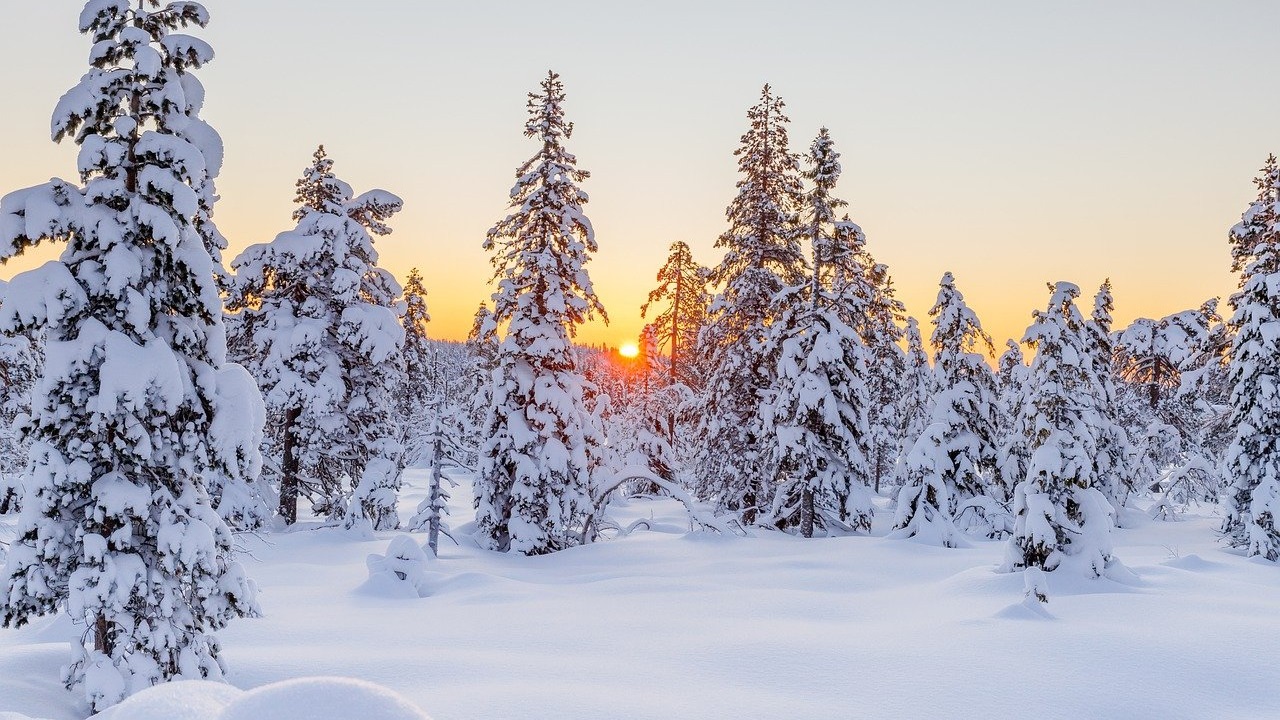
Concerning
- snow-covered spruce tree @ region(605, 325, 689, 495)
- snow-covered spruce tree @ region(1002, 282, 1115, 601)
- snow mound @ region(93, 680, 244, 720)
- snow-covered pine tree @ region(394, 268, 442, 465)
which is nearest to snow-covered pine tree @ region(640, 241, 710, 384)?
snow-covered spruce tree @ region(605, 325, 689, 495)

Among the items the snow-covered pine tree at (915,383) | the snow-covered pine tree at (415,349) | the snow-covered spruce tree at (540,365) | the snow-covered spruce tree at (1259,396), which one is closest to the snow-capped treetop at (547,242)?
the snow-covered spruce tree at (540,365)

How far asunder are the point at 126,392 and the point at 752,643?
322 inches

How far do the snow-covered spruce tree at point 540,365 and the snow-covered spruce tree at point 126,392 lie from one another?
11.4 metres

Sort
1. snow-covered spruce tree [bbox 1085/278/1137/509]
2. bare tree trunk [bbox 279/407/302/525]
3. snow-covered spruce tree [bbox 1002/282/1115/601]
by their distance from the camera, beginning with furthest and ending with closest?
1. snow-covered spruce tree [bbox 1085/278/1137/509]
2. bare tree trunk [bbox 279/407/302/525]
3. snow-covered spruce tree [bbox 1002/282/1115/601]

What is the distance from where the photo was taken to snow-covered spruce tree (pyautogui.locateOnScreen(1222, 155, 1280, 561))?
1992 cm

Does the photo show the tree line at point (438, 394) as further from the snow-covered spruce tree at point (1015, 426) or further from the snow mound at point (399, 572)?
the snow mound at point (399, 572)

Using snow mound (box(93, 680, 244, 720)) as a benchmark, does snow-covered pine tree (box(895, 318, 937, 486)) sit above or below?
above

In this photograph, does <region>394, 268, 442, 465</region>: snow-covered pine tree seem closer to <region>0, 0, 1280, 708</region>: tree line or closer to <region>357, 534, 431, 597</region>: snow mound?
<region>0, 0, 1280, 708</region>: tree line

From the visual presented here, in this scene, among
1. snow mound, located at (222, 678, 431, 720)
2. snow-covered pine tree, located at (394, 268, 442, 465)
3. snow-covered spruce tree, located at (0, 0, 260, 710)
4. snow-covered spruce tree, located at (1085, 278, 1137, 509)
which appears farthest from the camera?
snow-covered pine tree, located at (394, 268, 442, 465)

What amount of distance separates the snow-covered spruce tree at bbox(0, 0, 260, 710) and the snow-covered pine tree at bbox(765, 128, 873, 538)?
15870mm

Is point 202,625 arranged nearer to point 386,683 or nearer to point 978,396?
point 386,683

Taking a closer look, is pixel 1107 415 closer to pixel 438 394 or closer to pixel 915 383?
pixel 915 383

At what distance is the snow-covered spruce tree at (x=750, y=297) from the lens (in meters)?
24.4

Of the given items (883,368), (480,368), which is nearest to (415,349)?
(480,368)
